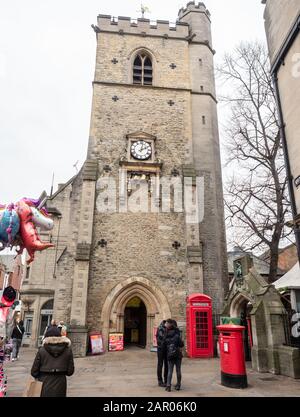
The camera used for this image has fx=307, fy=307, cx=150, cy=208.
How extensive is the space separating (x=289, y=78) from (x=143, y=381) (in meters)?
9.97

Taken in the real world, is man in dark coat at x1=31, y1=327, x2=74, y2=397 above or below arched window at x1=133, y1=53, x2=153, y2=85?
below

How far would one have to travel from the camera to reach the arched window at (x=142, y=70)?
19219 mm

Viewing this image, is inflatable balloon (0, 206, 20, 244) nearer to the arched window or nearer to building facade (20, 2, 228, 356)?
building facade (20, 2, 228, 356)

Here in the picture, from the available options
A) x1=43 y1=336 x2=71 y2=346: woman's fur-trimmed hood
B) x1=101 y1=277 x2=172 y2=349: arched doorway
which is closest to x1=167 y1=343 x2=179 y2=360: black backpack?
x1=43 y1=336 x2=71 y2=346: woman's fur-trimmed hood

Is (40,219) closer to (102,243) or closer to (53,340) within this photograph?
(53,340)

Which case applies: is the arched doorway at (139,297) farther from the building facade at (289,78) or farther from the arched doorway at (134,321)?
the building facade at (289,78)

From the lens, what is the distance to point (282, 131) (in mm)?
10164

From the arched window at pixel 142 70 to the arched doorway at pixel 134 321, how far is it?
516 inches

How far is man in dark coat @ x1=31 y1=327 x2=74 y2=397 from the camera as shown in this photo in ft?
13.5

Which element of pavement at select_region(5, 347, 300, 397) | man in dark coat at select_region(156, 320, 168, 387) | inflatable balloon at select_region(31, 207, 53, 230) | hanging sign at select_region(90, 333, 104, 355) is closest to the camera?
pavement at select_region(5, 347, 300, 397)

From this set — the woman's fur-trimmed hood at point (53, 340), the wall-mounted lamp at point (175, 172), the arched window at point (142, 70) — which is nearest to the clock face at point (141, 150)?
the wall-mounted lamp at point (175, 172)

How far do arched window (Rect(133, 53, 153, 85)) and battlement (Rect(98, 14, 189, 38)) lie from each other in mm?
1626

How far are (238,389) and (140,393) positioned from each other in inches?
86.5

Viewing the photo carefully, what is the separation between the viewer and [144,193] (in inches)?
630
